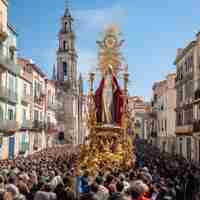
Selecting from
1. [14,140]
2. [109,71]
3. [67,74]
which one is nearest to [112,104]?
[109,71]

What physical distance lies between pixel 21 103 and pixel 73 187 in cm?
2812

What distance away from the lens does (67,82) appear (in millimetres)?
75000

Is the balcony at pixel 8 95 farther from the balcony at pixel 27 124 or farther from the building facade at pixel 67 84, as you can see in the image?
the building facade at pixel 67 84

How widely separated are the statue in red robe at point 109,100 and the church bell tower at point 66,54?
5383cm

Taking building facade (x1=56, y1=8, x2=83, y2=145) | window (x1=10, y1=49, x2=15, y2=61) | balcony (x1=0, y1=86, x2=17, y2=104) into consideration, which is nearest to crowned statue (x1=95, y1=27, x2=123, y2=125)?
balcony (x1=0, y1=86, x2=17, y2=104)

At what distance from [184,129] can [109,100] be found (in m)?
18.9

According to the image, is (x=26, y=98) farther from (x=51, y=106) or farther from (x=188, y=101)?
(x=51, y=106)

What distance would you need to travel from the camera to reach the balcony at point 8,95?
1205 inches

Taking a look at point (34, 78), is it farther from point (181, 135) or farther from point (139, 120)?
point (139, 120)

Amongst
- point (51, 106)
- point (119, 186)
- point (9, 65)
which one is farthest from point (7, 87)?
point (51, 106)

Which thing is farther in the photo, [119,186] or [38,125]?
[38,125]

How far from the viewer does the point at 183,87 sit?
3819 centimetres

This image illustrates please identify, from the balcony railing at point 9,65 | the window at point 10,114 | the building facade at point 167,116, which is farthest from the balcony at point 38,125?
the building facade at point 167,116

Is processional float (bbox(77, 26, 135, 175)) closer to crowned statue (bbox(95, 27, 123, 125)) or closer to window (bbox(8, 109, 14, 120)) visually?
crowned statue (bbox(95, 27, 123, 125))
